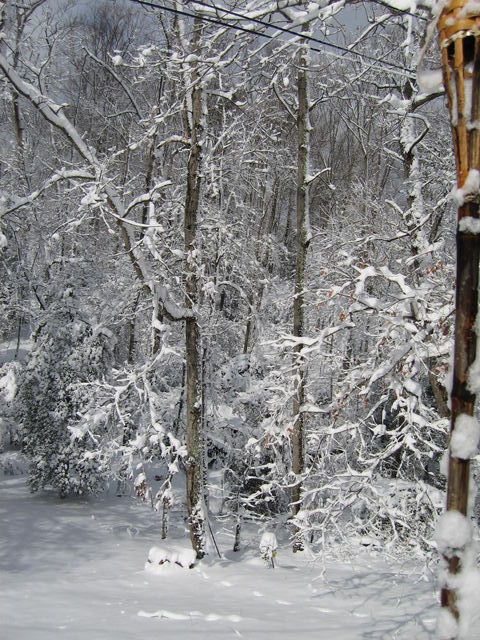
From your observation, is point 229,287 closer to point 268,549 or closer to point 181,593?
point 268,549

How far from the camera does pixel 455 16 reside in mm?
1913

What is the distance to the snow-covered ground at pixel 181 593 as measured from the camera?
5.27 meters

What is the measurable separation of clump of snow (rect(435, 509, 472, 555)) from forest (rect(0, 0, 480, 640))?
0.19 m

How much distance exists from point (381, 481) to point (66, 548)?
5.93m

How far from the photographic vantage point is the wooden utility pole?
189 cm

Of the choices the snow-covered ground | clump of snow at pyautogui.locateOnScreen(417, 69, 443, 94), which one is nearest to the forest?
clump of snow at pyautogui.locateOnScreen(417, 69, 443, 94)

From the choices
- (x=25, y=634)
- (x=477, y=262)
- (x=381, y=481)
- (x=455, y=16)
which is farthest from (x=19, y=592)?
(x=455, y=16)

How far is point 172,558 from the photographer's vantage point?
824 centimetres

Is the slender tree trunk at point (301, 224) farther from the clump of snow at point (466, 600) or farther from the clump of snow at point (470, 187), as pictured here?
the clump of snow at point (466, 600)

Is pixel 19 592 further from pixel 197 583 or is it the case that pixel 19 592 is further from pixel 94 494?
pixel 94 494

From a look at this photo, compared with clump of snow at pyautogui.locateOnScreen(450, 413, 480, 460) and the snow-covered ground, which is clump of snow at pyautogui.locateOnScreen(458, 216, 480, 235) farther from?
the snow-covered ground

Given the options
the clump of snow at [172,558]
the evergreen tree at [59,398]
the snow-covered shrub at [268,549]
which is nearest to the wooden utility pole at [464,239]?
the clump of snow at [172,558]

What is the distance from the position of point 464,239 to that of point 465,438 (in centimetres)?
68

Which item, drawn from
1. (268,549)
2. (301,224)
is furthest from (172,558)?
(301,224)
